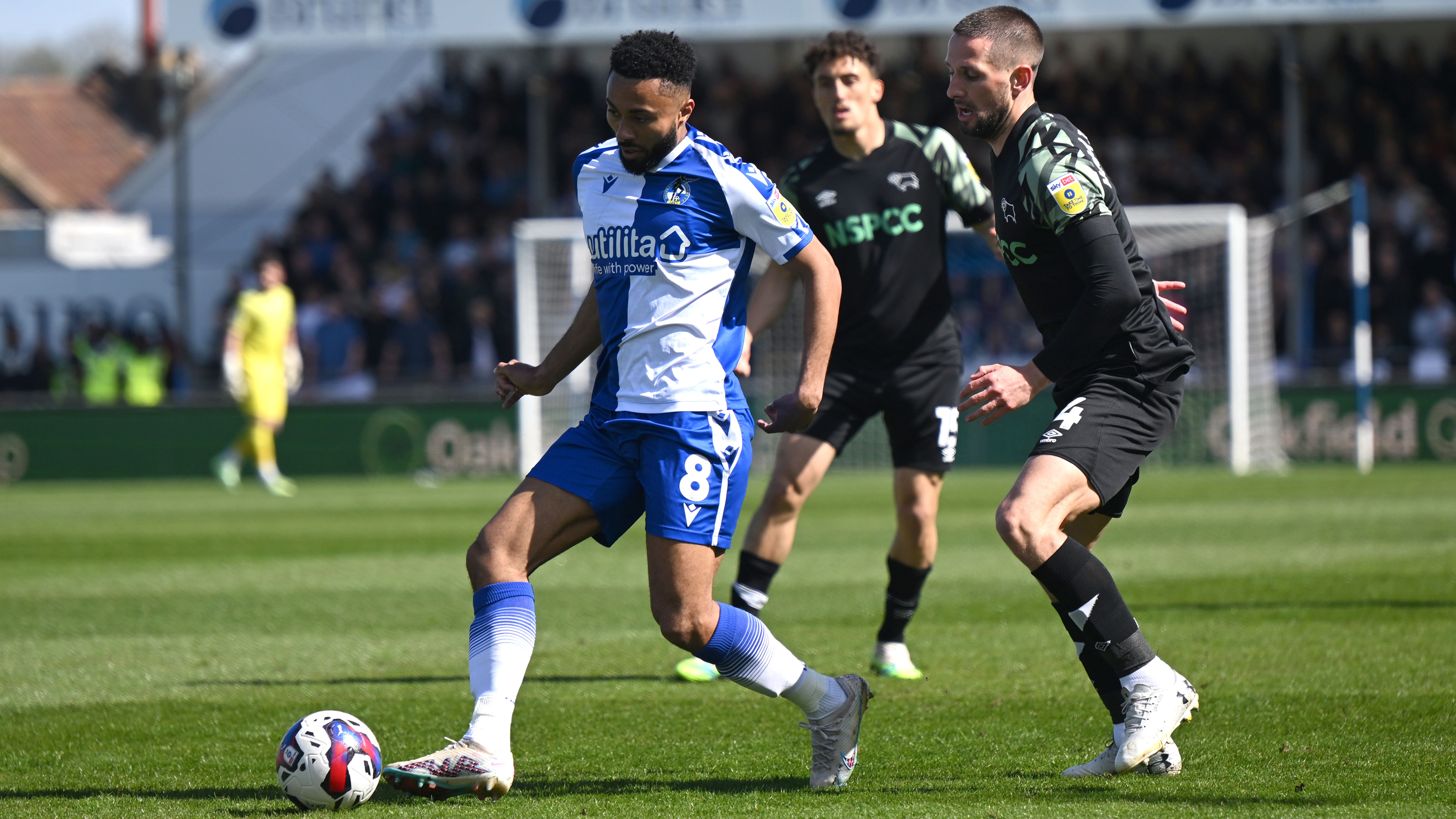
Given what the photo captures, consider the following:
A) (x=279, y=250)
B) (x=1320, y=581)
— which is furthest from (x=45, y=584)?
(x=279, y=250)

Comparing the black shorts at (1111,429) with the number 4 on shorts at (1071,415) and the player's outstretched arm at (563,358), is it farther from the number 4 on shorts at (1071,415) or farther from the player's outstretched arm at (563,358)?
the player's outstretched arm at (563,358)

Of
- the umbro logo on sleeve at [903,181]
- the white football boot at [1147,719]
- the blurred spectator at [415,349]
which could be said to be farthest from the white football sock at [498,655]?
the blurred spectator at [415,349]

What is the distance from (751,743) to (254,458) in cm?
1494

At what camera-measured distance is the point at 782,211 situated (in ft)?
14.8

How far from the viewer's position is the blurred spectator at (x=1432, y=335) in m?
19.6

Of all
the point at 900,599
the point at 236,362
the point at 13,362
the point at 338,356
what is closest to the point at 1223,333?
the point at 236,362

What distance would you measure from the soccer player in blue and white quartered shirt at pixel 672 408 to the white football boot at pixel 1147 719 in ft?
2.50

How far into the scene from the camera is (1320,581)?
8.92 metres

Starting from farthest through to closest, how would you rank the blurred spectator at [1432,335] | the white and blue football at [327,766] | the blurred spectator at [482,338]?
the blurred spectator at [482,338]
the blurred spectator at [1432,335]
the white and blue football at [327,766]

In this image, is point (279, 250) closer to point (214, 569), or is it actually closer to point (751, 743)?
point (214, 569)

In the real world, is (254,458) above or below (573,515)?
below

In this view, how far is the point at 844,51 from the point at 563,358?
2.27 meters

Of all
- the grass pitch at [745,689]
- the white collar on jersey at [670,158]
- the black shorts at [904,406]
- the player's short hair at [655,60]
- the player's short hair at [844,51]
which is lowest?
the grass pitch at [745,689]

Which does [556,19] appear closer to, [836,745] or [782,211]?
[782,211]
